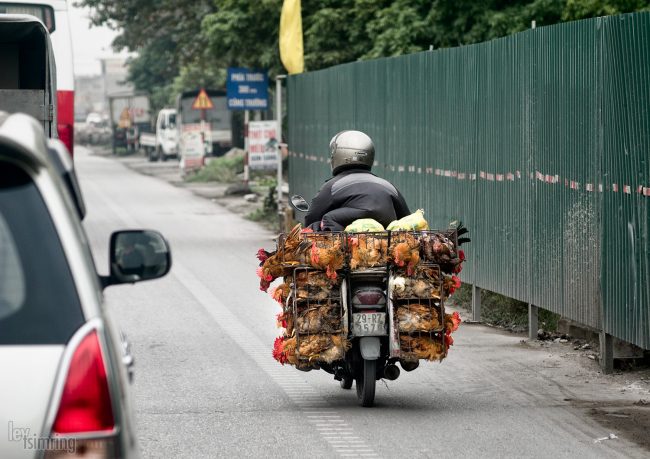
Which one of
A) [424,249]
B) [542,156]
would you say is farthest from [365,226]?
[542,156]

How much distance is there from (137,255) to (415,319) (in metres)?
4.31

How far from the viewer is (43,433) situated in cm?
393

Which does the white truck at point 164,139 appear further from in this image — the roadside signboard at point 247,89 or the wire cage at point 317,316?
the wire cage at point 317,316

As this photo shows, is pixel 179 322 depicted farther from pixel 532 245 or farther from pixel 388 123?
pixel 388 123

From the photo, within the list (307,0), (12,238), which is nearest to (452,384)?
(12,238)

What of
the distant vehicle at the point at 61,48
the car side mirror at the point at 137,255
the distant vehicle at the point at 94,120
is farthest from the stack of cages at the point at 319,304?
the distant vehicle at the point at 94,120

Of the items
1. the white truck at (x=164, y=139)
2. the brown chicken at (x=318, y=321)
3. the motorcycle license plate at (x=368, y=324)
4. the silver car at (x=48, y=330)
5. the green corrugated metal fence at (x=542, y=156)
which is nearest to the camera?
the silver car at (x=48, y=330)

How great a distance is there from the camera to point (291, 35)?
24.5m

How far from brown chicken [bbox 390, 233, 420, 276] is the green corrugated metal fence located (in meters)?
1.71

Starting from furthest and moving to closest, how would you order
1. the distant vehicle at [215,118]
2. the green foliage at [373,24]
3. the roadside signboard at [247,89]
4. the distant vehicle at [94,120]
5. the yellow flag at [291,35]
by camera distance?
the distant vehicle at [94,120]
the distant vehicle at [215,118]
the roadside signboard at [247,89]
the green foliage at [373,24]
the yellow flag at [291,35]

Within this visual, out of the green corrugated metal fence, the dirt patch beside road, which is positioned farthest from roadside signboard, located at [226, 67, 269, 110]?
the dirt patch beside road

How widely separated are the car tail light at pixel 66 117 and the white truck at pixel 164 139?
5042 cm

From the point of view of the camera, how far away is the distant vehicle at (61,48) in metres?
14.1

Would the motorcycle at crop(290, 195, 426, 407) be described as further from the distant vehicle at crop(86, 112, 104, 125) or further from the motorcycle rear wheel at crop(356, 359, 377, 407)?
the distant vehicle at crop(86, 112, 104, 125)
